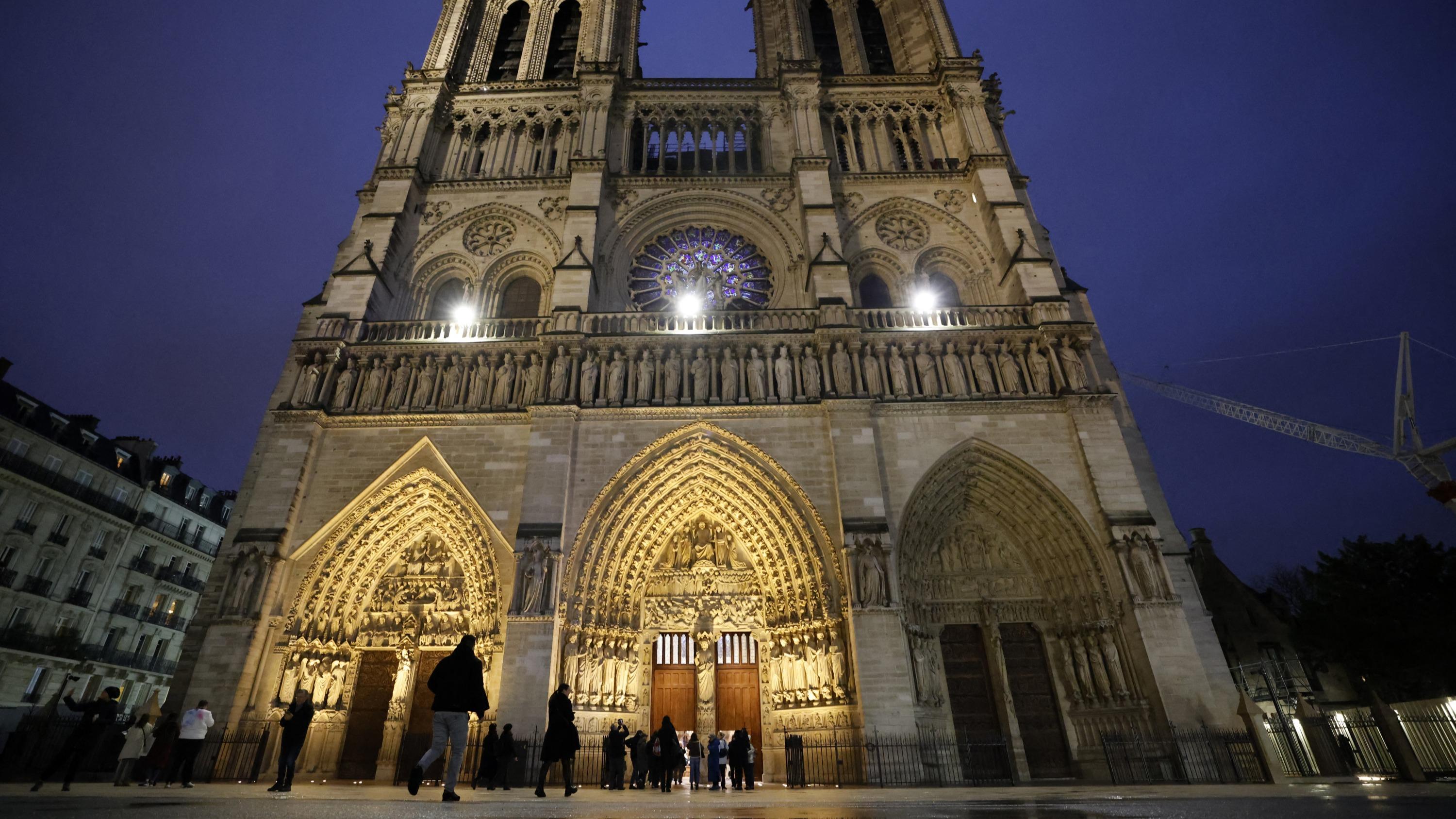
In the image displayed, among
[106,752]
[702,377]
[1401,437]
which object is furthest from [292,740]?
[1401,437]

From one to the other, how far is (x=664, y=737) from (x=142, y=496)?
23.5 meters

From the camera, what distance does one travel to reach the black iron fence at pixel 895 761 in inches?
354

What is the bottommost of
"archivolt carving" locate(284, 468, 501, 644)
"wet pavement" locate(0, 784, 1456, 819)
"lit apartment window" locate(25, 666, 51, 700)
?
"wet pavement" locate(0, 784, 1456, 819)

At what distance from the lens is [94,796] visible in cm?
493

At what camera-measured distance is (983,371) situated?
12.4 metres

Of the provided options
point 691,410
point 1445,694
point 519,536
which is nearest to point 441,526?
point 519,536

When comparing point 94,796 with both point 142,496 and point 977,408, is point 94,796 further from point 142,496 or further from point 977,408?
point 142,496

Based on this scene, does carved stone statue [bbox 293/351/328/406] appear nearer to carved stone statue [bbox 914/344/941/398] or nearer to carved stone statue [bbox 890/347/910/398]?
carved stone statue [bbox 890/347/910/398]

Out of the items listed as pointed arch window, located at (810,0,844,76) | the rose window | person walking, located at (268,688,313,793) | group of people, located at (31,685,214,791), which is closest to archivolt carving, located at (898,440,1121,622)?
the rose window

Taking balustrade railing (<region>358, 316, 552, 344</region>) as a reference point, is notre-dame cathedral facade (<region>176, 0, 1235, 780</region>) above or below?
below

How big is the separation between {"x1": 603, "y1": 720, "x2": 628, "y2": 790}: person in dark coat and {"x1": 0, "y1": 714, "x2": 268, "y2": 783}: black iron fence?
4658 millimetres

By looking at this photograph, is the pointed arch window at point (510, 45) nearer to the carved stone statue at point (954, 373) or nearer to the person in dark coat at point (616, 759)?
the carved stone statue at point (954, 373)

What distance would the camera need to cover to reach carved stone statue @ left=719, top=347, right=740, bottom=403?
12.0 metres

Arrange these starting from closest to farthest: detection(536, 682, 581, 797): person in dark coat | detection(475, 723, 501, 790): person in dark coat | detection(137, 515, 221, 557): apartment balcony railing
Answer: detection(536, 682, 581, 797): person in dark coat < detection(475, 723, 501, 790): person in dark coat < detection(137, 515, 221, 557): apartment balcony railing
